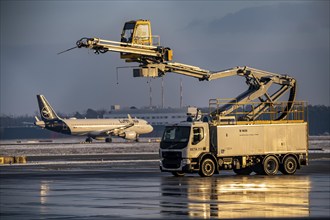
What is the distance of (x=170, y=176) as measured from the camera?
57062 millimetres

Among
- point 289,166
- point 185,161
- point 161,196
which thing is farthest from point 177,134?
→ point 161,196

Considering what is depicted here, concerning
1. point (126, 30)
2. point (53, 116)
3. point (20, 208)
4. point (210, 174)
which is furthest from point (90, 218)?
point (53, 116)

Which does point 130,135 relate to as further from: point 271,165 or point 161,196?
point 161,196

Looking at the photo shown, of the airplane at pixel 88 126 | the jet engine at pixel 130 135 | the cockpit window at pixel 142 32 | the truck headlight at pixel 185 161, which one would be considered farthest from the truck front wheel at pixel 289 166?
the airplane at pixel 88 126

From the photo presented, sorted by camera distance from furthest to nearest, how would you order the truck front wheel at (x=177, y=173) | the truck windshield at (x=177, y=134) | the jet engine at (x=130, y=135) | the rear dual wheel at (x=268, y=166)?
the jet engine at (x=130, y=135), the rear dual wheel at (x=268, y=166), the truck front wheel at (x=177, y=173), the truck windshield at (x=177, y=134)

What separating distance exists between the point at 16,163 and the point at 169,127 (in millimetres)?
29014

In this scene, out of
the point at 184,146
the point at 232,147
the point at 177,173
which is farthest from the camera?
the point at 177,173

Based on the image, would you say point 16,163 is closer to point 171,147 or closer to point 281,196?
point 171,147

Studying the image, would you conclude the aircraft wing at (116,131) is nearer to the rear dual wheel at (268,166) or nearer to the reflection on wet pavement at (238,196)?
the rear dual wheel at (268,166)

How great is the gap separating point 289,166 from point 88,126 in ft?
402

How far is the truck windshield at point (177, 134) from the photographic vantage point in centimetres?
5650

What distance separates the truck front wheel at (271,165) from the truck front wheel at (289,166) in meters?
0.46

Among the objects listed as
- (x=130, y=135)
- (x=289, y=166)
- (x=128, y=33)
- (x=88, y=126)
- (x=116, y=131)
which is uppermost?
(x=128, y=33)

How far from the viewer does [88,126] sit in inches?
7037
